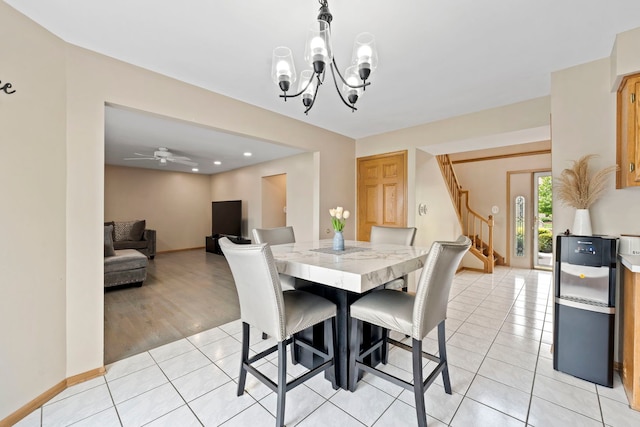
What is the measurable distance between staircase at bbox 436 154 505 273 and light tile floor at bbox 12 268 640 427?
3.25 m

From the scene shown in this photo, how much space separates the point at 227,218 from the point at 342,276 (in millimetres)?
6297

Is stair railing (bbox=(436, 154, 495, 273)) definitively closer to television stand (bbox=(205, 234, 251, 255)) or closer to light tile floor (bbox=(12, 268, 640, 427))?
light tile floor (bbox=(12, 268, 640, 427))

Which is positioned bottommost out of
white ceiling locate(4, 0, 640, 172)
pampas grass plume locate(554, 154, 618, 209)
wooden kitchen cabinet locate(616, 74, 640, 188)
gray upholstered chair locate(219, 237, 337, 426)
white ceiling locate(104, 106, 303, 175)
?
gray upholstered chair locate(219, 237, 337, 426)

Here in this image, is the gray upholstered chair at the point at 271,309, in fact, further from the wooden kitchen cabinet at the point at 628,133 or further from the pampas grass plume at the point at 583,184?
the wooden kitchen cabinet at the point at 628,133

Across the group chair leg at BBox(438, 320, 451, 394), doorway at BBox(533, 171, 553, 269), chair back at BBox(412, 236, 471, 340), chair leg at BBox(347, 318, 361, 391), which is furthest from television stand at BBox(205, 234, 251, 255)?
doorway at BBox(533, 171, 553, 269)

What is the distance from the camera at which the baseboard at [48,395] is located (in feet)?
5.02

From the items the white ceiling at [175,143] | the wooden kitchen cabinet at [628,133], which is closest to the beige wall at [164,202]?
the white ceiling at [175,143]

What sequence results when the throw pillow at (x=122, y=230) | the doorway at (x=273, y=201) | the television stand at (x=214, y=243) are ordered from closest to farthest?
the throw pillow at (x=122, y=230) < the doorway at (x=273, y=201) < the television stand at (x=214, y=243)

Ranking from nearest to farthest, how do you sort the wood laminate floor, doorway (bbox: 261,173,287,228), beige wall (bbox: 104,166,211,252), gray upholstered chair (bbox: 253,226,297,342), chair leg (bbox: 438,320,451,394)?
chair leg (bbox: 438,320,451,394)
the wood laminate floor
gray upholstered chair (bbox: 253,226,297,342)
doorway (bbox: 261,173,287,228)
beige wall (bbox: 104,166,211,252)

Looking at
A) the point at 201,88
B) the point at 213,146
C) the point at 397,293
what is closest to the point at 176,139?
the point at 213,146

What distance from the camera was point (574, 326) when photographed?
1.94 metres

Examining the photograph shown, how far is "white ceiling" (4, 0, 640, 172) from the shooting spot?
5.20 ft

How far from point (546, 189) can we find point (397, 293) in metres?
5.82

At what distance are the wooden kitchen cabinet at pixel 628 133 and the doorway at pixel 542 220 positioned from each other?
173 inches
